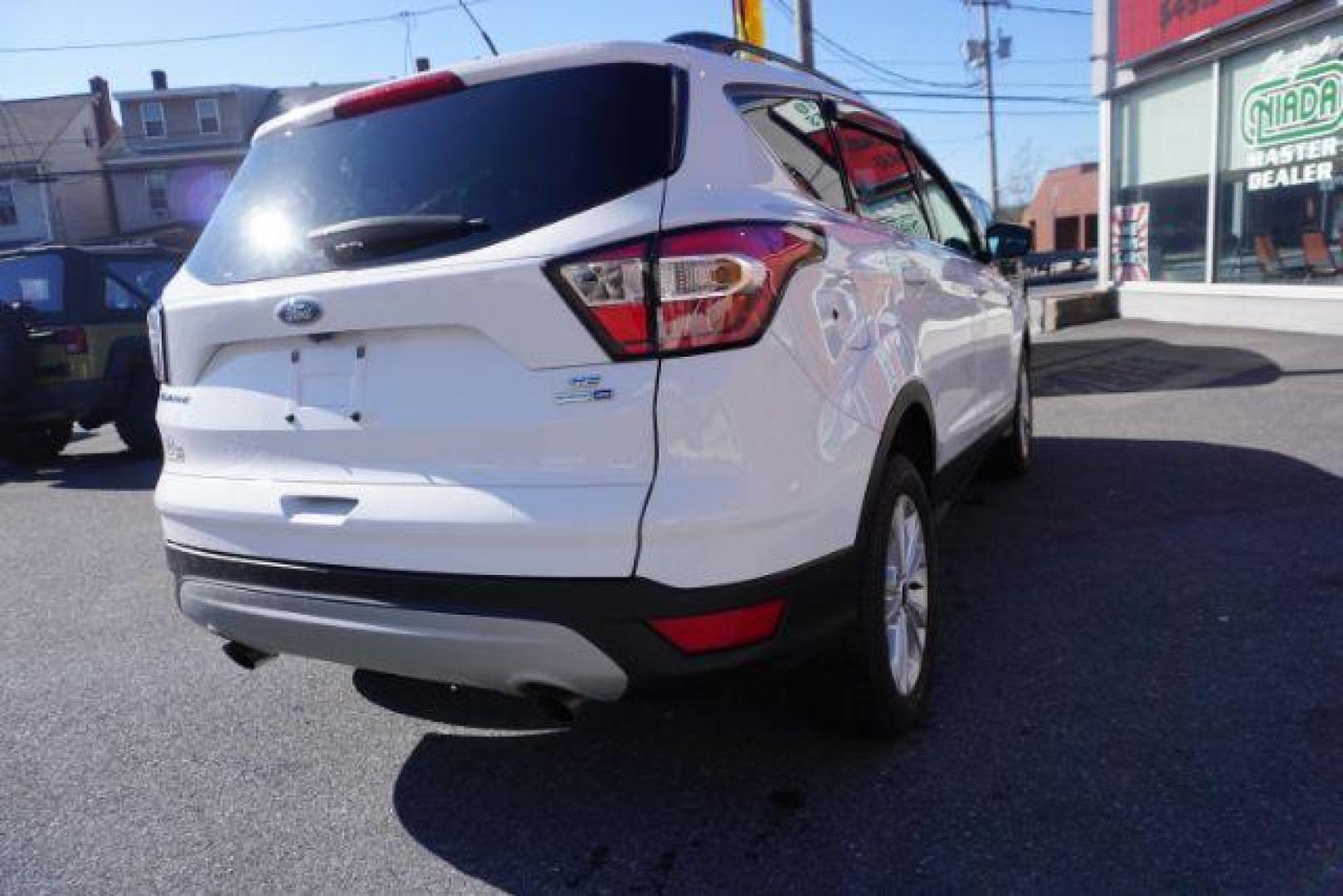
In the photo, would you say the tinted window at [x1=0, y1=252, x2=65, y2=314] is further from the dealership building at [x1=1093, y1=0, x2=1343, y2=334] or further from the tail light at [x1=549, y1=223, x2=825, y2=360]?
the dealership building at [x1=1093, y1=0, x2=1343, y2=334]

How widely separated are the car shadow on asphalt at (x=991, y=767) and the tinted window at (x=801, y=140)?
4.49 ft

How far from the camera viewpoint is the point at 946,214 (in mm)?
4344

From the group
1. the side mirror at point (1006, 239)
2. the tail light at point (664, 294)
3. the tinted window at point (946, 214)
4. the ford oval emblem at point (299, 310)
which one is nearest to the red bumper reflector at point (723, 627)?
the tail light at point (664, 294)

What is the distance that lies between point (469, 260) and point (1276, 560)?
3.52 meters

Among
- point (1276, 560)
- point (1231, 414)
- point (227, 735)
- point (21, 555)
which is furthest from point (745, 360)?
point (1231, 414)

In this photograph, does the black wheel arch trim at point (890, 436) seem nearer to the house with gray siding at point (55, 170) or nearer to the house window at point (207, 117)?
the house with gray siding at point (55, 170)

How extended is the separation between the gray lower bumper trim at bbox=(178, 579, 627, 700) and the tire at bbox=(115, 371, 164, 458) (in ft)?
22.5

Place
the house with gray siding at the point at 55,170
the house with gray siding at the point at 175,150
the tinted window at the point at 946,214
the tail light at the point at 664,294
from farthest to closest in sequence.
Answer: the house with gray siding at the point at 175,150 → the house with gray siding at the point at 55,170 → the tinted window at the point at 946,214 → the tail light at the point at 664,294

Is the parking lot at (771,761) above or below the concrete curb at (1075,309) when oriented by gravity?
below

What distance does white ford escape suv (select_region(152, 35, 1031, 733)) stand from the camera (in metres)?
2.05

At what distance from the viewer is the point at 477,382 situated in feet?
7.07

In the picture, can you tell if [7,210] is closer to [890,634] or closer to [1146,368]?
[1146,368]

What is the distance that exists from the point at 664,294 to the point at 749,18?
876 cm

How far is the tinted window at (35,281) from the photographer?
8.04 meters
